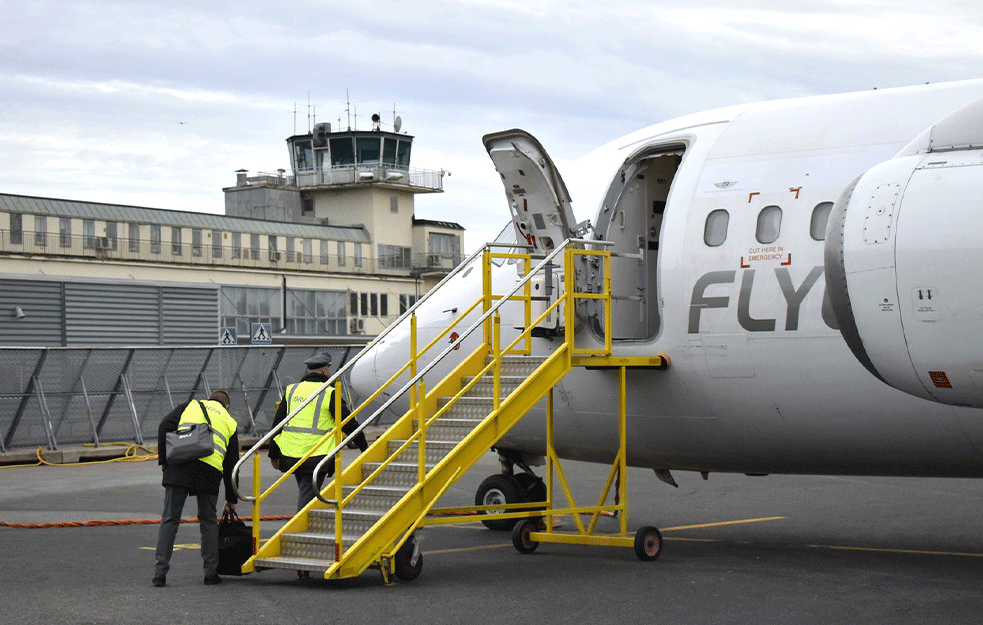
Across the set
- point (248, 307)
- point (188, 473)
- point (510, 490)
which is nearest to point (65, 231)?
point (248, 307)

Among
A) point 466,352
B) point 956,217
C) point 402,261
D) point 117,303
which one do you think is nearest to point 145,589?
point 466,352

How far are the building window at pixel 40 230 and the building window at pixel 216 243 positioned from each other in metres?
11.7

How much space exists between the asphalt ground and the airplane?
3.84 feet

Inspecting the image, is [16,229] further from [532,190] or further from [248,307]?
[532,190]

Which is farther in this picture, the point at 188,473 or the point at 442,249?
the point at 442,249

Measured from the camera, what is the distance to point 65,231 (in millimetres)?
73812

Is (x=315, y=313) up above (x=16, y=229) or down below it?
below

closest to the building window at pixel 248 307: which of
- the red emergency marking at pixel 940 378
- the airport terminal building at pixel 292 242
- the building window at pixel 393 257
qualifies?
the airport terminal building at pixel 292 242

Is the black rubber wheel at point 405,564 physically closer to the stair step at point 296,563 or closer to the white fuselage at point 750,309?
the stair step at point 296,563

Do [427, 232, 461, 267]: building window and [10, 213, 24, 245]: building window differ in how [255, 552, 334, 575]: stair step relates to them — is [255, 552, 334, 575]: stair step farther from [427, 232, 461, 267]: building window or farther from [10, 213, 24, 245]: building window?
[427, 232, 461, 267]: building window

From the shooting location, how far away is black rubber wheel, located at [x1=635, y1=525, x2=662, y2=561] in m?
12.8

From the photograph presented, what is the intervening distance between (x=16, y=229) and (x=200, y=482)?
64.4 m

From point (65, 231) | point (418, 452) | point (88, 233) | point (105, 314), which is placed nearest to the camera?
point (418, 452)

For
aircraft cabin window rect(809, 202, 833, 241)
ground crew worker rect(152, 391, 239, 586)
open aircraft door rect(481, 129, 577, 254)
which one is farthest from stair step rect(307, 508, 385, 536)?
aircraft cabin window rect(809, 202, 833, 241)
